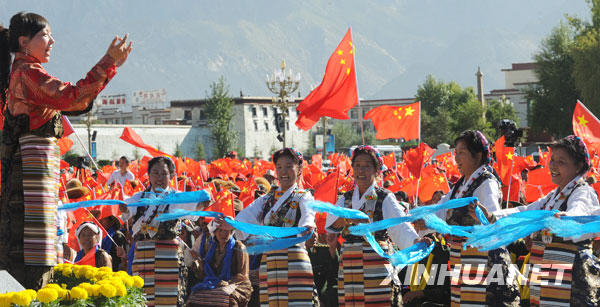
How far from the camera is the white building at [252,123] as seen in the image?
91188 millimetres

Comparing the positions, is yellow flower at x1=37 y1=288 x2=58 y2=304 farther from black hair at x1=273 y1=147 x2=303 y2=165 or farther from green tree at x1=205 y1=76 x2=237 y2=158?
green tree at x1=205 y1=76 x2=237 y2=158

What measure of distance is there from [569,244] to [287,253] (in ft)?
6.79

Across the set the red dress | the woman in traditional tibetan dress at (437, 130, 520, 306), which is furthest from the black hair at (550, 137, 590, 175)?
the red dress

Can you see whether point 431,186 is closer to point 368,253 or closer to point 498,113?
point 368,253

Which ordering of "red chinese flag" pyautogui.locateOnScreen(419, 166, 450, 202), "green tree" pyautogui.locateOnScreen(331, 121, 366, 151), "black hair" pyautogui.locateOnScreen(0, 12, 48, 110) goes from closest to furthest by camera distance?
"black hair" pyautogui.locateOnScreen(0, 12, 48, 110), "red chinese flag" pyautogui.locateOnScreen(419, 166, 450, 202), "green tree" pyautogui.locateOnScreen(331, 121, 366, 151)

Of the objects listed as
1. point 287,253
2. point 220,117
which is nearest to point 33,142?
point 287,253

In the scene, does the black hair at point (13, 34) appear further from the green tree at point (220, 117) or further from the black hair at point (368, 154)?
the green tree at point (220, 117)

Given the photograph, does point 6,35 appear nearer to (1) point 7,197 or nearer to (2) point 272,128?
(1) point 7,197

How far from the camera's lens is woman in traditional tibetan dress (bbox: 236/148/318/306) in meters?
6.21

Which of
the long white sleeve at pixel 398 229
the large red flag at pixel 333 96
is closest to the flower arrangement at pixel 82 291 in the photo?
the long white sleeve at pixel 398 229

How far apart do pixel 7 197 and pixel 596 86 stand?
3706 centimetres

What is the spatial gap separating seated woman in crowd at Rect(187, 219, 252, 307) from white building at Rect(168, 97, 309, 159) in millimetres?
81022

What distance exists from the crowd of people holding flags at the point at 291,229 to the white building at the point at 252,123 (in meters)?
81.1

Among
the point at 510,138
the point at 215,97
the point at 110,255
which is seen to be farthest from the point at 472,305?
the point at 215,97
